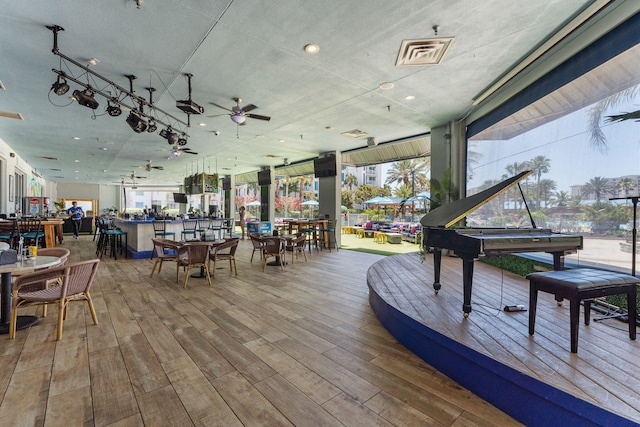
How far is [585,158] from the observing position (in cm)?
370

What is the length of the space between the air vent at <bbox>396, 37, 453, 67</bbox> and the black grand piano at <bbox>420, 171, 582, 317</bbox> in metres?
1.94

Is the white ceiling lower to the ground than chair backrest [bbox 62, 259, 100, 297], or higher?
higher

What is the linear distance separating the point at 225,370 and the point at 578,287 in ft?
9.26

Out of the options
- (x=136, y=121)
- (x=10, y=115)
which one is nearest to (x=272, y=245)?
(x=136, y=121)

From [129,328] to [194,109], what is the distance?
3.38 meters

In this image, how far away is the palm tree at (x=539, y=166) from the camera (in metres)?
4.37

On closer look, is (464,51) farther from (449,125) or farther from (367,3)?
(449,125)

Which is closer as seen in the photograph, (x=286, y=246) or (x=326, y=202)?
(x=286, y=246)

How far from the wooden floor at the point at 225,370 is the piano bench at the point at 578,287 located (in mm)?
353

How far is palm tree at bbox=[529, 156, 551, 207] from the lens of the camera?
437cm

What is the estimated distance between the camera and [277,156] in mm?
11172

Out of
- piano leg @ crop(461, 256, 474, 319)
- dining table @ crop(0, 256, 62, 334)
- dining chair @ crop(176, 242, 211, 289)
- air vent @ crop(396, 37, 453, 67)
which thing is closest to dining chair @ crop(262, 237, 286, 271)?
dining chair @ crop(176, 242, 211, 289)

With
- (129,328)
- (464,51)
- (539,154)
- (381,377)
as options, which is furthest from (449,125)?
(129,328)

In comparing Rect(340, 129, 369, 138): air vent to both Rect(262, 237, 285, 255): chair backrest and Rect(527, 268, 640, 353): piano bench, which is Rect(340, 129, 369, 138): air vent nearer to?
Rect(262, 237, 285, 255): chair backrest
